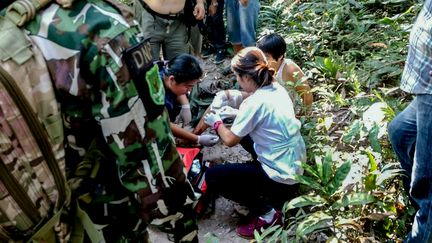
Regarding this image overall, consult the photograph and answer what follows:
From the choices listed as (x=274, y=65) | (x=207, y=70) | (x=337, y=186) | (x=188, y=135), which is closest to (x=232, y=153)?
(x=188, y=135)

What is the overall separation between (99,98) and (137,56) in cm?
13

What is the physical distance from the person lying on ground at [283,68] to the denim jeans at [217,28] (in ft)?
6.66

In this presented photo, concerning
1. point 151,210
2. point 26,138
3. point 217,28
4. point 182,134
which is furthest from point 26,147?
point 217,28

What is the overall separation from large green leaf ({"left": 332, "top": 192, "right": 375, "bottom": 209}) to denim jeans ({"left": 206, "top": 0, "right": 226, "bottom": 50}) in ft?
12.2

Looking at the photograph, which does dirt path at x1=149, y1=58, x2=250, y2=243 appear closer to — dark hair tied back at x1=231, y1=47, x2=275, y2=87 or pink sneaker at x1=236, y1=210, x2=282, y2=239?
pink sneaker at x1=236, y1=210, x2=282, y2=239

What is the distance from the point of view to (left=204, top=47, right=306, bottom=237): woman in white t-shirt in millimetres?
2996

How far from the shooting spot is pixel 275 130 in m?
3.01

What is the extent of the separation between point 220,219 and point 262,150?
62 cm

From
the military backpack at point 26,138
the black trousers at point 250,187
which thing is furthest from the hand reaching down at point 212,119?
the military backpack at point 26,138

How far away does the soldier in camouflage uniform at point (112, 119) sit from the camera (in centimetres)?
107

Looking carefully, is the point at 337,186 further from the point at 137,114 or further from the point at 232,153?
the point at 137,114

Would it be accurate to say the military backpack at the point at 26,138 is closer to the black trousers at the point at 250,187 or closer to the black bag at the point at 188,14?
the black trousers at the point at 250,187

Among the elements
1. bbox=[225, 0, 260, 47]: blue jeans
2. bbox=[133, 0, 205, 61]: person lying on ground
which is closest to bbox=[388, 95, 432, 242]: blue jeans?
bbox=[133, 0, 205, 61]: person lying on ground

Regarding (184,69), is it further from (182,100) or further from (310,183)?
(310,183)
